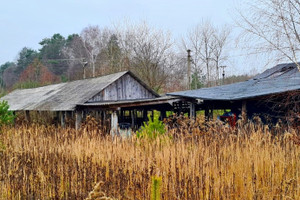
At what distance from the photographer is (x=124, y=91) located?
18844mm

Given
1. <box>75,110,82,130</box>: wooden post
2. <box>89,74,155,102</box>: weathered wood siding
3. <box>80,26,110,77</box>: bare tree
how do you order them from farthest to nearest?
<box>80,26,110,77</box>: bare tree, <box>89,74,155,102</box>: weathered wood siding, <box>75,110,82,130</box>: wooden post

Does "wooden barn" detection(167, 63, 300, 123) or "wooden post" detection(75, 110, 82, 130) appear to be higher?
"wooden barn" detection(167, 63, 300, 123)

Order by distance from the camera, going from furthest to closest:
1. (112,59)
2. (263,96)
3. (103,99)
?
(112,59) → (103,99) → (263,96)

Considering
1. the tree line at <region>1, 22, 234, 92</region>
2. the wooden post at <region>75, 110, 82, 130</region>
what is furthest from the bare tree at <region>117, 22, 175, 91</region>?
the wooden post at <region>75, 110, 82, 130</region>

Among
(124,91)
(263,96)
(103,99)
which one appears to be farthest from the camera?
(124,91)

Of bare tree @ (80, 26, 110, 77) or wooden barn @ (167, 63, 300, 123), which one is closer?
wooden barn @ (167, 63, 300, 123)

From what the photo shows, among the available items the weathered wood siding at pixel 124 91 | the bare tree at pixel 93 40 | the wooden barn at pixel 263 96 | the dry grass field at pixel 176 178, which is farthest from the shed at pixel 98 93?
the bare tree at pixel 93 40

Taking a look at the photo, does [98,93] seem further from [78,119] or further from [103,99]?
[78,119]

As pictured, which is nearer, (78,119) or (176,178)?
(176,178)

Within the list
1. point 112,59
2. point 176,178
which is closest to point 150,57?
point 112,59

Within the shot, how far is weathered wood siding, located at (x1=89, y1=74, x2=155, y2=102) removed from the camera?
17364 millimetres

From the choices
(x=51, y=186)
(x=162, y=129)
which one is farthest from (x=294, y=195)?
(x=162, y=129)

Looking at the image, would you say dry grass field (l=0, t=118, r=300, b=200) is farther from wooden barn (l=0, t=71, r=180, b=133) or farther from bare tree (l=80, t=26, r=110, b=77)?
bare tree (l=80, t=26, r=110, b=77)

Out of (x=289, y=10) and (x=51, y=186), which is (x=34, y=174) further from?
(x=289, y=10)
